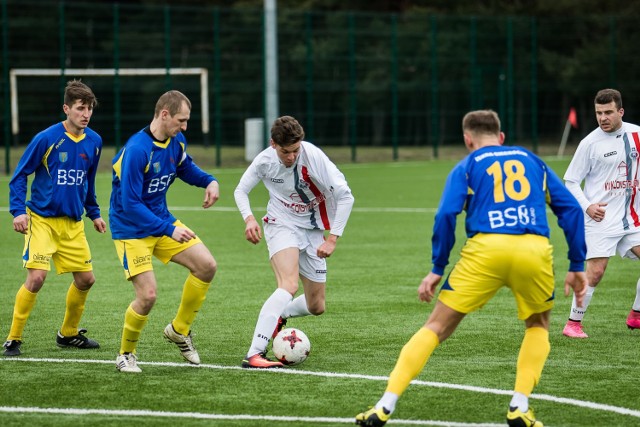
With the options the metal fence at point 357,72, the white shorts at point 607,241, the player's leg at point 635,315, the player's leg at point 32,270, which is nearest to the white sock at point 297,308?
the player's leg at point 32,270

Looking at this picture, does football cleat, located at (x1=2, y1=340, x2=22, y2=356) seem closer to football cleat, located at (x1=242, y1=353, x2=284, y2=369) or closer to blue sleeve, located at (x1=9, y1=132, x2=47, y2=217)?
blue sleeve, located at (x1=9, y1=132, x2=47, y2=217)

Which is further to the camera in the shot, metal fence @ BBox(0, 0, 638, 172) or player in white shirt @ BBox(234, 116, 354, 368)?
metal fence @ BBox(0, 0, 638, 172)

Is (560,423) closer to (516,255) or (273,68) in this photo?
(516,255)

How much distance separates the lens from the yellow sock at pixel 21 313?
8164mm

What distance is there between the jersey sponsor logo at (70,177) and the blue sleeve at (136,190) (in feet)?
3.43

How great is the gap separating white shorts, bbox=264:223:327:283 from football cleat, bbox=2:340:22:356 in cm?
203

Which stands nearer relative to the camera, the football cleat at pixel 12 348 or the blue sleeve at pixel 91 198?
the football cleat at pixel 12 348

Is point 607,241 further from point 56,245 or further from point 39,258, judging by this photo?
point 39,258

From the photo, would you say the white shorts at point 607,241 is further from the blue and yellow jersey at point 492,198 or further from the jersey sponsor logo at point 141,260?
the jersey sponsor logo at point 141,260

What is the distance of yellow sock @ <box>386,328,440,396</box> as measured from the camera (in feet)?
19.0

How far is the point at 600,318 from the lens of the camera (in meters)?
9.74

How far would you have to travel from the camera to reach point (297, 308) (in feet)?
27.8

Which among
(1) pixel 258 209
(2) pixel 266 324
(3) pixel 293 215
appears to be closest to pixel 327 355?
(2) pixel 266 324

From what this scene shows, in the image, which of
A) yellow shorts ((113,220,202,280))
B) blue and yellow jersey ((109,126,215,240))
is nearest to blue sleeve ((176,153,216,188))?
blue and yellow jersey ((109,126,215,240))
